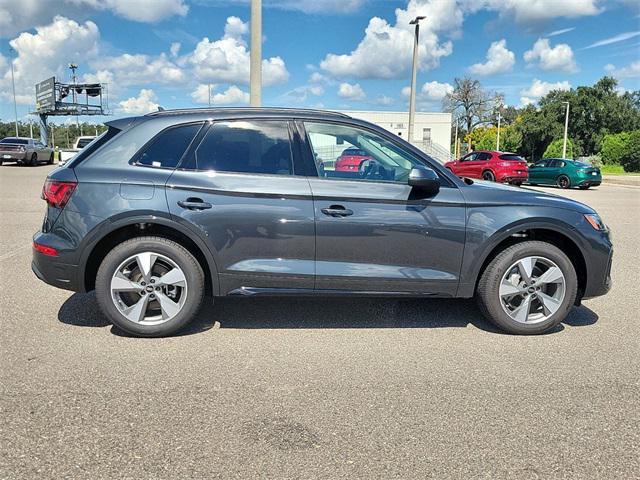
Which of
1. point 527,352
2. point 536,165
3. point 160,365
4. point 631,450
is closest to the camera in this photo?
point 631,450

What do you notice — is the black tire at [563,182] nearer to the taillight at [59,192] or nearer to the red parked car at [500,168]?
the red parked car at [500,168]

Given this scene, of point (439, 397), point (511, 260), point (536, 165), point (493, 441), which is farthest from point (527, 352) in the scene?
point (536, 165)

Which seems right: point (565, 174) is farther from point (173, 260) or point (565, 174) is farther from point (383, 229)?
point (173, 260)

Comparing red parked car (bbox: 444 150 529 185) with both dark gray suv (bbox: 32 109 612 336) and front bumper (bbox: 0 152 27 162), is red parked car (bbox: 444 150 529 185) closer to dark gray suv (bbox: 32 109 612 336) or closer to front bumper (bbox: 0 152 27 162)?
dark gray suv (bbox: 32 109 612 336)

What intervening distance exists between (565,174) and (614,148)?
95.4 ft

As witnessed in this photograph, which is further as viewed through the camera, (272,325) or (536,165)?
(536,165)

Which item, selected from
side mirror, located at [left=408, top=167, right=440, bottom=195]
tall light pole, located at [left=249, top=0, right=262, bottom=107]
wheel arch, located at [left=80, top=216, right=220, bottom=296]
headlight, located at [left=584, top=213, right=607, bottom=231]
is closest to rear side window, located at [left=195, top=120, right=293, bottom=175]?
wheel arch, located at [left=80, top=216, right=220, bottom=296]

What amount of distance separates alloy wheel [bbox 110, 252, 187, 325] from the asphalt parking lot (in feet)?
0.73

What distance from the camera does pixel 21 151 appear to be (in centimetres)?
2703

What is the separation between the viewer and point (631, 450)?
104 inches

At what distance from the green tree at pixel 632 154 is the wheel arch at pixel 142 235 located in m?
48.3

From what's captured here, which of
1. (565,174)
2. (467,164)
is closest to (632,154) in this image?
(565,174)

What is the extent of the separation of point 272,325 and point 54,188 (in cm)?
204

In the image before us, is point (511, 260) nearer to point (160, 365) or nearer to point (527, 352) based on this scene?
point (527, 352)
